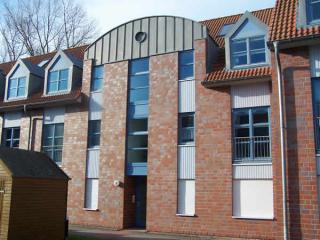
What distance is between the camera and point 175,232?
17.7m

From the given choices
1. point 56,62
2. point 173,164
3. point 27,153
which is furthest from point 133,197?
point 56,62

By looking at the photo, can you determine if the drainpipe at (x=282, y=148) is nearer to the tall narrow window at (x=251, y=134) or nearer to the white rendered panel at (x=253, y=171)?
the white rendered panel at (x=253, y=171)

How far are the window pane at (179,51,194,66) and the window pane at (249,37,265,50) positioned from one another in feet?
9.18

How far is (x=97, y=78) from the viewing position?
71.2 ft

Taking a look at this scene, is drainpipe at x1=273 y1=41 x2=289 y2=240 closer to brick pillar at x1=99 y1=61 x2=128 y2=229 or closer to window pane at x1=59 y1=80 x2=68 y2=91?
brick pillar at x1=99 y1=61 x2=128 y2=229

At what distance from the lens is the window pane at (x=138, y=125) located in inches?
794

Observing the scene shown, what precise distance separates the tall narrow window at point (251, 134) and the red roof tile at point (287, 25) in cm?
362

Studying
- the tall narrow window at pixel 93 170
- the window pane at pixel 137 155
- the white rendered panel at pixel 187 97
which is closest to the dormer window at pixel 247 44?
the white rendered panel at pixel 187 97

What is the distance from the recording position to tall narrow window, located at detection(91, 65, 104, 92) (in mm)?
21531

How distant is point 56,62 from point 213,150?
431 inches

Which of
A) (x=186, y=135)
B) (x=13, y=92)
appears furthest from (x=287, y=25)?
(x=13, y=92)

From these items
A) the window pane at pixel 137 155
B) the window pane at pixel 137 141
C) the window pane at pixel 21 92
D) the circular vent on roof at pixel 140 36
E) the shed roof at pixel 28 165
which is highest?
the circular vent on roof at pixel 140 36

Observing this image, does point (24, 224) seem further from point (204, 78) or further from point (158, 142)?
point (204, 78)

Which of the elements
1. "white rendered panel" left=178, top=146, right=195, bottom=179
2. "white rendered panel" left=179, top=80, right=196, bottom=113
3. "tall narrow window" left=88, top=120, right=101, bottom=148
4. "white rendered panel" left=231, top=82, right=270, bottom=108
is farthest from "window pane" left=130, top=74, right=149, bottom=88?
"white rendered panel" left=231, top=82, right=270, bottom=108
